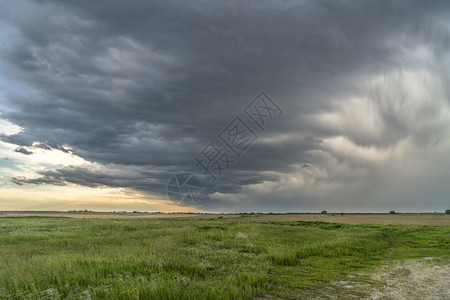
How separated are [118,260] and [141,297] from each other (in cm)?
545

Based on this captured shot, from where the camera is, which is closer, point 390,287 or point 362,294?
point 362,294

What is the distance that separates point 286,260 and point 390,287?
16.5 feet

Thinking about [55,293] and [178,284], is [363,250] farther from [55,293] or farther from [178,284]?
[55,293]

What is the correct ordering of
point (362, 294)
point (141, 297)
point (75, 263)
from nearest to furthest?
point (141, 297) < point (362, 294) < point (75, 263)

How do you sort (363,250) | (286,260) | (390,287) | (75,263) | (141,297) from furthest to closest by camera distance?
1. (363,250)
2. (286,260)
3. (75,263)
4. (390,287)
5. (141,297)

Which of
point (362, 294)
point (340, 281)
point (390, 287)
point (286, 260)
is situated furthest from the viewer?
point (286, 260)

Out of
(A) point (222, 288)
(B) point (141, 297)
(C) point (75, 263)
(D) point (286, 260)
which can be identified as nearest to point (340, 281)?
(D) point (286, 260)

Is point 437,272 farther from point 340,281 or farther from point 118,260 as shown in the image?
point 118,260

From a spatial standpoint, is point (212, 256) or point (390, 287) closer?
point (390, 287)

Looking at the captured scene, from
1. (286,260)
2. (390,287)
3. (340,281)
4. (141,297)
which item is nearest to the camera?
(141,297)

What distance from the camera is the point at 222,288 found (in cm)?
820

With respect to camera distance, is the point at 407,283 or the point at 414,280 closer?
the point at 407,283

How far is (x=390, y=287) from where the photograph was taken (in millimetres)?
9828

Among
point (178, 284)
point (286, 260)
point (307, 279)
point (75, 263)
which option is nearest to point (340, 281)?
point (307, 279)
